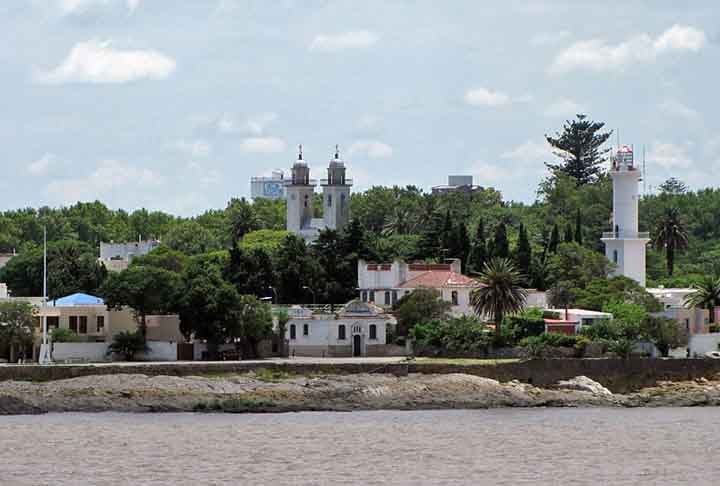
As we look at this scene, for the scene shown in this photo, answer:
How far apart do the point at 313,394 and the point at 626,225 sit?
3793 centimetres

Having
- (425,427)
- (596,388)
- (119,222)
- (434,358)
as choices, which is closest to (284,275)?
(434,358)

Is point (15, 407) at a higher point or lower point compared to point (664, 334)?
lower

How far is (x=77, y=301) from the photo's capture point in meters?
90.2

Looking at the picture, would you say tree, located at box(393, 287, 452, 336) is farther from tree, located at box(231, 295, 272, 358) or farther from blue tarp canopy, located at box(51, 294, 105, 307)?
blue tarp canopy, located at box(51, 294, 105, 307)

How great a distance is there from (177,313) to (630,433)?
28.7 m

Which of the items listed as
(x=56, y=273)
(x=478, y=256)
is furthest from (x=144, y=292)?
(x=478, y=256)

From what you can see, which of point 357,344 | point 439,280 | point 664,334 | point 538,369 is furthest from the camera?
point 439,280

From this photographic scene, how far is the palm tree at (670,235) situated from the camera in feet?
380

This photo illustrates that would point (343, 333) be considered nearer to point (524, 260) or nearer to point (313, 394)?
point (524, 260)

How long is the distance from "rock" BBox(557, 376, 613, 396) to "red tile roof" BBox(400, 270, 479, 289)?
1918cm

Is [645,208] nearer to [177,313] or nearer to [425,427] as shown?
[177,313]

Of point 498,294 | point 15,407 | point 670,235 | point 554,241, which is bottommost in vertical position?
point 15,407

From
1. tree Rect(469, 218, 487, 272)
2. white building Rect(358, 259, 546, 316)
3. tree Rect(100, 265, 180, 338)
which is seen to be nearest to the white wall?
tree Rect(100, 265, 180, 338)

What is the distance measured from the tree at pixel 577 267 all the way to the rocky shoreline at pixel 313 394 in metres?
24.8
